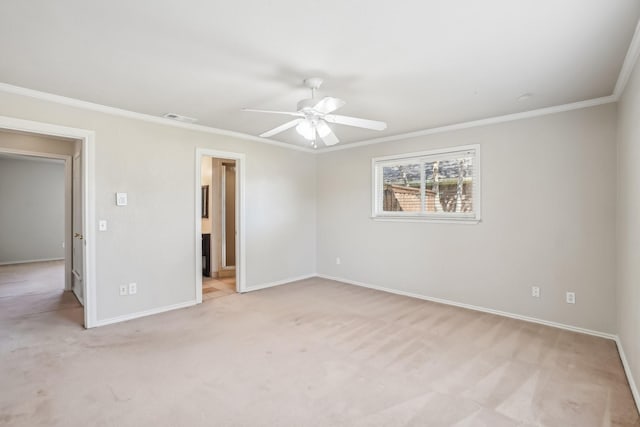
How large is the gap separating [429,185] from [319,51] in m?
2.88

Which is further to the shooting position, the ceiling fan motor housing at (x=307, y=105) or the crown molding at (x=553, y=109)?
the ceiling fan motor housing at (x=307, y=105)

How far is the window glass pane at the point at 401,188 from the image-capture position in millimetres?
4766

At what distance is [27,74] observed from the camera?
2.71m

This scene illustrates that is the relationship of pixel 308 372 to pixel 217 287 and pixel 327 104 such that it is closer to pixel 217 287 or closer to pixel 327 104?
pixel 327 104

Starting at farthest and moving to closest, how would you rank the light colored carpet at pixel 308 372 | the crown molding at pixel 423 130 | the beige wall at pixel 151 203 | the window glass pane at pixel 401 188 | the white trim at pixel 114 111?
the window glass pane at pixel 401 188, the beige wall at pixel 151 203, the white trim at pixel 114 111, the crown molding at pixel 423 130, the light colored carpet at pixel 308 372

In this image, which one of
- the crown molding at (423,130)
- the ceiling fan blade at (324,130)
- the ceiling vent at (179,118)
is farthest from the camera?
the ceiling vent at (179,118)

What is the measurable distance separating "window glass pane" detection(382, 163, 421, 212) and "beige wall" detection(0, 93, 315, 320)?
6.09ft

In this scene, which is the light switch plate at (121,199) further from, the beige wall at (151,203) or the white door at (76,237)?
the white door at (76,237)

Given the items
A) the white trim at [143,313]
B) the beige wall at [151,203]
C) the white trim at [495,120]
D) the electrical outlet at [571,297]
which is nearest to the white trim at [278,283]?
the beige wall at [151,203]

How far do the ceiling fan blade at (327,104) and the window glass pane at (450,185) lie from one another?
2.43 meters

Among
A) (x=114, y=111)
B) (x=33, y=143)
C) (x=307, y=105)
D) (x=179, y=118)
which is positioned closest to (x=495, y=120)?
(x=307, y=105)

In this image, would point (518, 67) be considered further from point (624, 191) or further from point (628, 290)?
point (628, 290)

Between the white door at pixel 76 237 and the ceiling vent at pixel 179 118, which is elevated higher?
the ceiling vent at pixel 179 118

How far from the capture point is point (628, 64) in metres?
2.42
